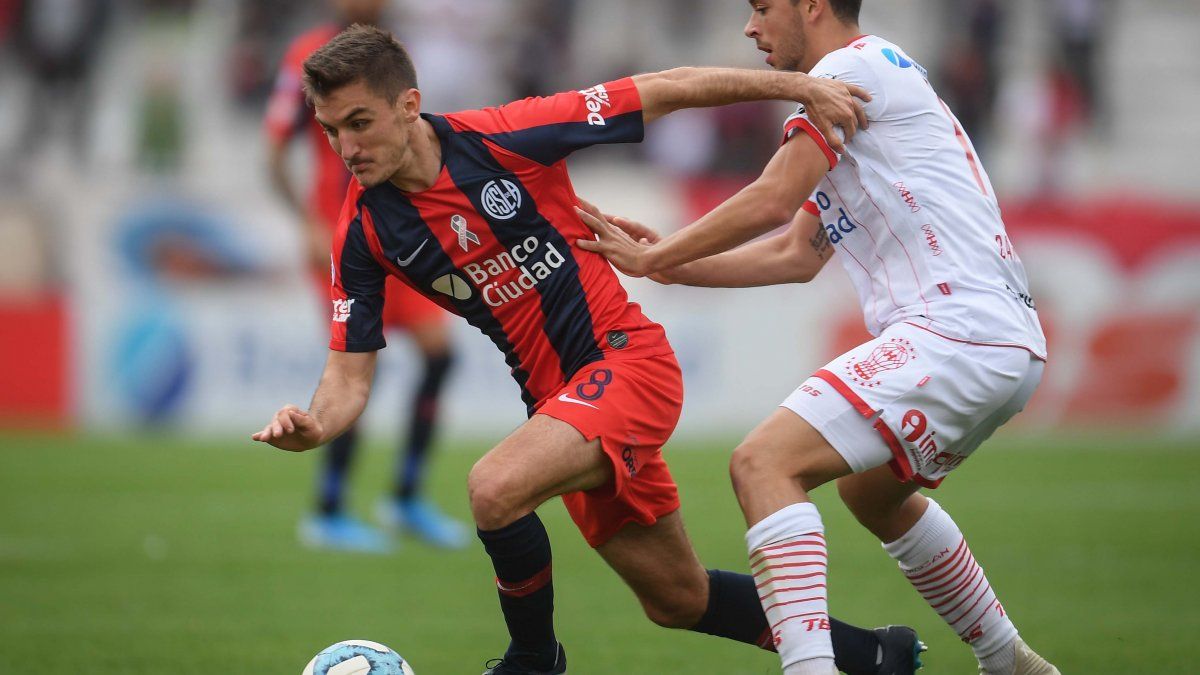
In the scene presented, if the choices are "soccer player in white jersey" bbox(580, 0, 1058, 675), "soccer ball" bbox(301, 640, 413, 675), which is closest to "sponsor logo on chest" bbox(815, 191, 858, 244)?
"soccer player in white jersey" bbox(580, 0, 1058, 675)

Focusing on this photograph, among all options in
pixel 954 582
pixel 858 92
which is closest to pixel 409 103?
pixel 858 92

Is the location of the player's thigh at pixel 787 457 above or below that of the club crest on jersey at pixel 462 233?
below

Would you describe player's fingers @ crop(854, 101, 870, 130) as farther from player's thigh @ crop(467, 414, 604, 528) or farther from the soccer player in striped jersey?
player's thigh @ crop(467, 414, 604, 528)

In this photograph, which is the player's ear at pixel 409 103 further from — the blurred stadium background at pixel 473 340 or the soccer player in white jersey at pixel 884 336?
the blurred stadium background at pixel 473 340

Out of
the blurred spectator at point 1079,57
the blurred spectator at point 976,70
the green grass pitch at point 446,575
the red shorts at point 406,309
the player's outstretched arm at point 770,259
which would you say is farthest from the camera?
the blurred spectator at point 1079,57

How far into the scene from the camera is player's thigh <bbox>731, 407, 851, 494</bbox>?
4270 mm

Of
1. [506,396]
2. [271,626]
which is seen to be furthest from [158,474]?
[271,626]

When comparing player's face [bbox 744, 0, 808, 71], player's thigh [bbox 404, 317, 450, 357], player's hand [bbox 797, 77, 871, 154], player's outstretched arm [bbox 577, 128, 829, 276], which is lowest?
player's thigh [bbox 404, 317, 450, 357]

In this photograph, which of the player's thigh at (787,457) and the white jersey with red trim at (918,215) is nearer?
the player's thigh at (787,457)

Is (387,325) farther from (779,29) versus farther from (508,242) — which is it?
(779,29)

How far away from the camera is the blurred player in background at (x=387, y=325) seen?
336 inches

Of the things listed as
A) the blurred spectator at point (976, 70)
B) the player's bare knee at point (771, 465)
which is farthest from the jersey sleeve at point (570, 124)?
the blurred spectator at point (976, 70)

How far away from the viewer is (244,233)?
15.1 m

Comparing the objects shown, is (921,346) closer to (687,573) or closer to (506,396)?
(687,573)
